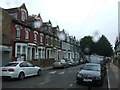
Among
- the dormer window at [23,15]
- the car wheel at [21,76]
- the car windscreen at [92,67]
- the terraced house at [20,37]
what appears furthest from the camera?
the dormer window at [23,15]

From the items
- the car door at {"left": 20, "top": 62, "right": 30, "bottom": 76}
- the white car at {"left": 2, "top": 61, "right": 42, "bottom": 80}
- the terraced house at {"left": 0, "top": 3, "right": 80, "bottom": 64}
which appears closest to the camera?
the white car at {"left": 2, "top": 61, "right": 42, "bottom": 80}

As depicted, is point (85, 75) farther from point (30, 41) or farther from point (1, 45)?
point (30, 41)

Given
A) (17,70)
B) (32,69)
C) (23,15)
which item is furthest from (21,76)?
(23,15)

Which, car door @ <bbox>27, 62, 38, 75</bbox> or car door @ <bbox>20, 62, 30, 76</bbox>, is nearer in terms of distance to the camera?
car door @ <bbox>20, 62, 30, 76</bbox>

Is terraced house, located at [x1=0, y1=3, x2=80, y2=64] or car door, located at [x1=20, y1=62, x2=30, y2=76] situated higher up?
terraced house, located at [x1=0, y1=3, x2=80, y2=64]

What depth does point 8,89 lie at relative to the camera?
435 inches

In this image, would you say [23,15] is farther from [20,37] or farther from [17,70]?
[17,70]

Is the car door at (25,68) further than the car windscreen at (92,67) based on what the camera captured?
Yes

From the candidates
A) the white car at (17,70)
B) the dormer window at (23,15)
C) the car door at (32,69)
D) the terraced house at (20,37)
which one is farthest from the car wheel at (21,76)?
the dormer window at (23,15)

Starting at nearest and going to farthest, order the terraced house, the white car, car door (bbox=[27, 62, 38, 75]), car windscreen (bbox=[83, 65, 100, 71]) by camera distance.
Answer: car windscreen (bbox=[83, 65, 100, 71])
the white car
car door (bbox=[27, 62, 38, 75])
the terraced house

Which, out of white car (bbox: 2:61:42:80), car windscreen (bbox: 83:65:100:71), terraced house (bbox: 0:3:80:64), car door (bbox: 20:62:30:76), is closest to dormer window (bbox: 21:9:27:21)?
terraced house (bbox: 0:3:80:64)

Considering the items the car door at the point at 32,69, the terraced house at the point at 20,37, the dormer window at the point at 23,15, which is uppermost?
the dormer window at the point at 23,15

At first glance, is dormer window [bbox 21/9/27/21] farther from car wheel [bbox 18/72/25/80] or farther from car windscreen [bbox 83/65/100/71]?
car windscreen [bbox 83/65/100/71]

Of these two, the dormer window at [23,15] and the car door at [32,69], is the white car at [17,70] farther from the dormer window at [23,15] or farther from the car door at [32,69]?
the dormer window at [23,15]
